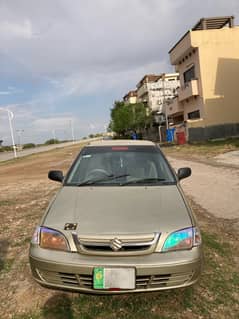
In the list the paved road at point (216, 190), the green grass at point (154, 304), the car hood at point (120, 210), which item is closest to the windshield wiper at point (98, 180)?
the car hood at point (120, 210)

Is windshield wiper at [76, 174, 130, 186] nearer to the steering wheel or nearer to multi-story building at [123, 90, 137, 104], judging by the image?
the steering wheel

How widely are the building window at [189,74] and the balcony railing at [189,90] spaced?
1.05 m

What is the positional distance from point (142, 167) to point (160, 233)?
1.51 m

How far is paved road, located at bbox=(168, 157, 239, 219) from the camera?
19.3 ft

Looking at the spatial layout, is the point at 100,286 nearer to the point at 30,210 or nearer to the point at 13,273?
the point at 13,273

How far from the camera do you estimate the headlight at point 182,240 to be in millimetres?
2427

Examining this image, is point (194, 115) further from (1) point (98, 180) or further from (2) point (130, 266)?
(2) point (130, 266)

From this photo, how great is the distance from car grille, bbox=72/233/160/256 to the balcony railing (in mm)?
27591

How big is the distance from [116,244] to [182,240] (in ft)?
1.98

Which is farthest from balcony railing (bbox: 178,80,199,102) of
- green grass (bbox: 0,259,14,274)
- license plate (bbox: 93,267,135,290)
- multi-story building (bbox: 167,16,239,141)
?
license plate (bbox: 93,267,135,290)

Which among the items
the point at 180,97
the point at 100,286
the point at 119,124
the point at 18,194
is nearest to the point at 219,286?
the point at 100,286

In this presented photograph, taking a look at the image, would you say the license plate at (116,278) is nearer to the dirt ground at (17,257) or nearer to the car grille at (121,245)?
the car grille at (121,245)

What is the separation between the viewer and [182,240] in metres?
2.47

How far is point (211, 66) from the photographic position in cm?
2727
